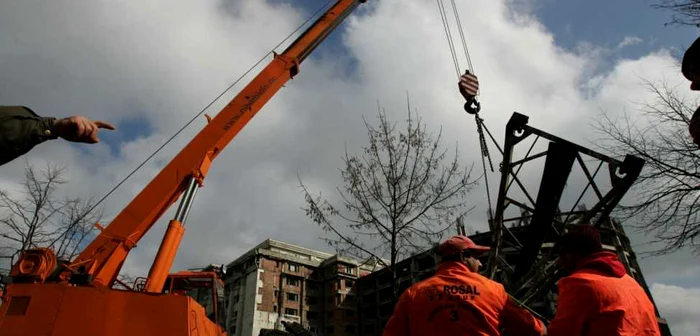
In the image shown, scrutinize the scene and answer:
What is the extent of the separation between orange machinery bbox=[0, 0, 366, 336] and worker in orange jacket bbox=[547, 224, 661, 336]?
489cm

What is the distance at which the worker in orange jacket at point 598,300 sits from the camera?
2.28m

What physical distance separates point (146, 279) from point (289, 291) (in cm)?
4129

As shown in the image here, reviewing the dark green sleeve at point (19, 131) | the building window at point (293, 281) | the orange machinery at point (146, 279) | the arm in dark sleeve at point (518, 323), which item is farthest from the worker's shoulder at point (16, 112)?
the building window at point (293, 281)

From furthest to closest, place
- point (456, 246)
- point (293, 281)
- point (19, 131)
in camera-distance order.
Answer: point (293, 281) < point (456, 246) < point (19, 131)

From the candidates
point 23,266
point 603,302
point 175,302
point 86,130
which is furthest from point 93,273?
point 603,302

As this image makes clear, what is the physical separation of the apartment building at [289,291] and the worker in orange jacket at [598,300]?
141 feet

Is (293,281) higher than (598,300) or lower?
higher

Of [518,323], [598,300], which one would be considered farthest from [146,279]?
[598,300]

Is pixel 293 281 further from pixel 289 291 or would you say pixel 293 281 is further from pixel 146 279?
pixel 146 279

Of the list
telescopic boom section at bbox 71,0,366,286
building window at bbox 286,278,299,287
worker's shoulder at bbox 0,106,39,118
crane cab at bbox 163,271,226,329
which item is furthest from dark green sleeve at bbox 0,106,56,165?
building window at bbox 286,278,299,287

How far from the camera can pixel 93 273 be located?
635cm

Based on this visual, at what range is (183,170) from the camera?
7.69 m

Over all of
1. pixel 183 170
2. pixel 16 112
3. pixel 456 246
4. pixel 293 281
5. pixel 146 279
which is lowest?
pixel 456 246

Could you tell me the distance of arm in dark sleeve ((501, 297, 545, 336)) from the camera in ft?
8.82
